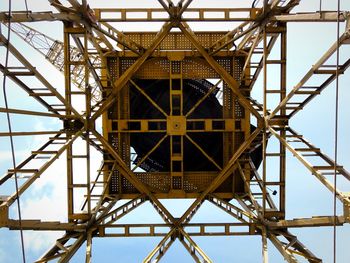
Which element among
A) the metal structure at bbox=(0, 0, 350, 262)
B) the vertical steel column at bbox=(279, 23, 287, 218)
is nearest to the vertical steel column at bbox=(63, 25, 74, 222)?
the metal structure at bbox=(0, 0, 350, 262)

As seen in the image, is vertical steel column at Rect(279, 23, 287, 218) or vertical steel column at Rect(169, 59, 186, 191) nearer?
vertical steel column at Rect(279, 23, 287, 218)

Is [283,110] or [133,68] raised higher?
[133,68]

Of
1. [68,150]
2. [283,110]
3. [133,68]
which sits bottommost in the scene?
[68,150]

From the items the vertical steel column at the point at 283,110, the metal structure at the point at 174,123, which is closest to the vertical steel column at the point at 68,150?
the metal structure at the point at 174,123

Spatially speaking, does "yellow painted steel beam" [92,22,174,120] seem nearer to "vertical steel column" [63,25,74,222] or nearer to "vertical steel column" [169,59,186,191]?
"vertical steel column" [63,25,74,222]

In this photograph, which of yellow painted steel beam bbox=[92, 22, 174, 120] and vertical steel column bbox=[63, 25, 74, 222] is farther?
yellow painted steel beam bbox=[92, 22, 174, 120]

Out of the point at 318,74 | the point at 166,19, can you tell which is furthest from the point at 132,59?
the point at 318,74

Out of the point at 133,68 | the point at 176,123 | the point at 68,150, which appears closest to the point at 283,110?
the point at 176,123

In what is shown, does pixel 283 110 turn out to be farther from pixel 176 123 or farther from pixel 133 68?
pixel 133 68

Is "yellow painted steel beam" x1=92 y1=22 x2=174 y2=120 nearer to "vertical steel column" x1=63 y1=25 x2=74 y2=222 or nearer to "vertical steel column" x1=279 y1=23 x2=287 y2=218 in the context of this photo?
"vertical steel column" x1=63 y1=25 x2=74 y2=222

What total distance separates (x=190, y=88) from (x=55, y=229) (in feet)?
26.2

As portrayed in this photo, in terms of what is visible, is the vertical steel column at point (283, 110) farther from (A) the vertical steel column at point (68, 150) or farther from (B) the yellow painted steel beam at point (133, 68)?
(A) the vertical steel column at point (68, 150)

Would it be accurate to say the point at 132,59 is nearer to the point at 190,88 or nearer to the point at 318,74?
the point at 190,88

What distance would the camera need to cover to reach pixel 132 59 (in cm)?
1548
